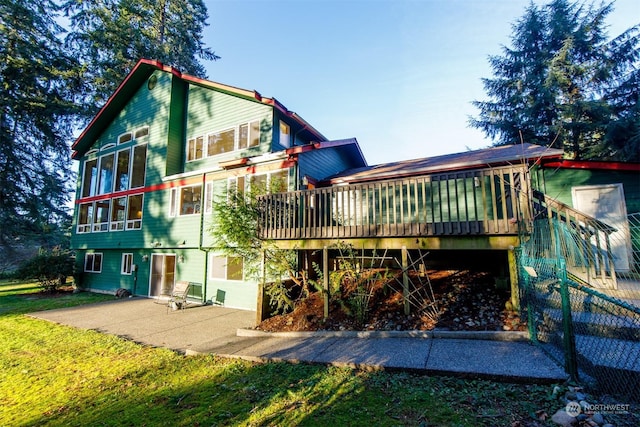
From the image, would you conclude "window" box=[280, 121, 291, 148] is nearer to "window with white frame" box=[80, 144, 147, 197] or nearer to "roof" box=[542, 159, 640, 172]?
"window with white frame" box=[80, 144, 147, 197]

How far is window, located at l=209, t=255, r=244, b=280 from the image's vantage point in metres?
10.4

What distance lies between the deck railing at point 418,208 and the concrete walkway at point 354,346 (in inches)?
76.5

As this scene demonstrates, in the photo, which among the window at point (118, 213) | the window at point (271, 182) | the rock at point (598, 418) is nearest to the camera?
the rock at point (598, 418)

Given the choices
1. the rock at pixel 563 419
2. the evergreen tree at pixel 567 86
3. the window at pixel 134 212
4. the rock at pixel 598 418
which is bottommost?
the rock at pixel 563 419

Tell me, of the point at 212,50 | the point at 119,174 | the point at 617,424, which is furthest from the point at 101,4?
the point at 617,424

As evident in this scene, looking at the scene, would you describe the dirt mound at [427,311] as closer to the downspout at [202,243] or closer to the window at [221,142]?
the downspout at [202,243]

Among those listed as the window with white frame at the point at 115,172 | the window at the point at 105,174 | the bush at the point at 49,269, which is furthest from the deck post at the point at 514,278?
the bush at the point at 49,269

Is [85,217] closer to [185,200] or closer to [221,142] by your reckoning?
[185,200]

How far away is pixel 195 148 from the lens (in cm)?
1316

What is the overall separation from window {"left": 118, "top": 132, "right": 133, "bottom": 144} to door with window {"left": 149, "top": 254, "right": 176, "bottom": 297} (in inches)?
256

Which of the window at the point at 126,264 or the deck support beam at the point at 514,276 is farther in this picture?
the window at the point at 126,264

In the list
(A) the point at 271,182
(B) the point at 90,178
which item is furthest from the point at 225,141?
(B) the point at 90,178

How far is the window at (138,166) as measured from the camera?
14102mm

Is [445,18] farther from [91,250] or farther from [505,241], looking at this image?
[91,250]
